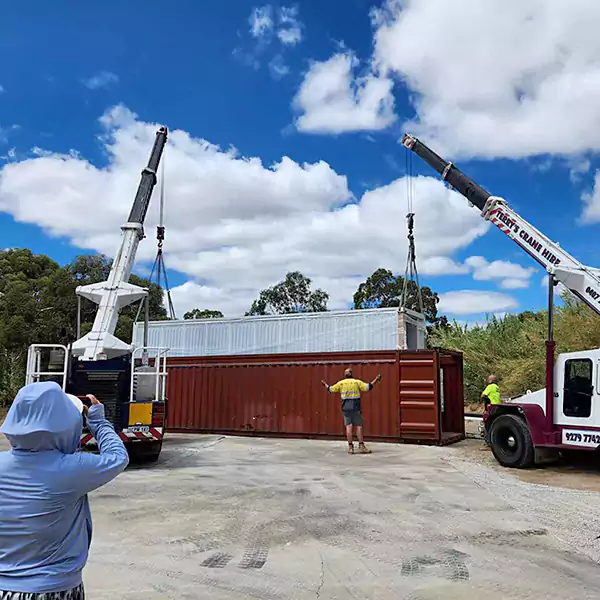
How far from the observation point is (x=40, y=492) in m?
2.44

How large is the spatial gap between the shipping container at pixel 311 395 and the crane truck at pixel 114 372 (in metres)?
4.82

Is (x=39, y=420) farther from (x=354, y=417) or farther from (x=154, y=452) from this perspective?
(x=354, y=417)

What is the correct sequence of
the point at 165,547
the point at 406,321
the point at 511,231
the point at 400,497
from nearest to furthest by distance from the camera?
the point at 165,547 → the point at 400,497 → the point at 511,231 → the point at 406,321

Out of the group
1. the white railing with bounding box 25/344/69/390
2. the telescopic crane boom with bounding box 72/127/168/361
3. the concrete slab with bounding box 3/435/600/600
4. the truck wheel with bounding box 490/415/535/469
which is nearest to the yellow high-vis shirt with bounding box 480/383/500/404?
the truck wheel with bounding box 490/415/535/469

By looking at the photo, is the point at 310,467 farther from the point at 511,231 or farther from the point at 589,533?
the point at 511,231

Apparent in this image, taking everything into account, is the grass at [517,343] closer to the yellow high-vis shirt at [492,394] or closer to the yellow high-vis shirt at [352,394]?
the yellow high-vis shirt at [492,394]

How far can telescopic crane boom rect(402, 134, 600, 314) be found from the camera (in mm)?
10680

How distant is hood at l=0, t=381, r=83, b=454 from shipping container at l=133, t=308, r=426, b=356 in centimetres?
1750

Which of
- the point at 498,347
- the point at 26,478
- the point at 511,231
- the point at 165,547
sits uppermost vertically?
the point at 511,231

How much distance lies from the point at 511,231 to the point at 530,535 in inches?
285

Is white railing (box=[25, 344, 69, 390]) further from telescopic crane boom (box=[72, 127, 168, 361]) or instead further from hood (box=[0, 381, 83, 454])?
hood (box=[0, 381, 83, 454])

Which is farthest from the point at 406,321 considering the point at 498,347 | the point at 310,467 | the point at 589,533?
the point at 589,533

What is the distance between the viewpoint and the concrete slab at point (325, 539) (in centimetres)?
484

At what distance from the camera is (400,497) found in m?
8.19
